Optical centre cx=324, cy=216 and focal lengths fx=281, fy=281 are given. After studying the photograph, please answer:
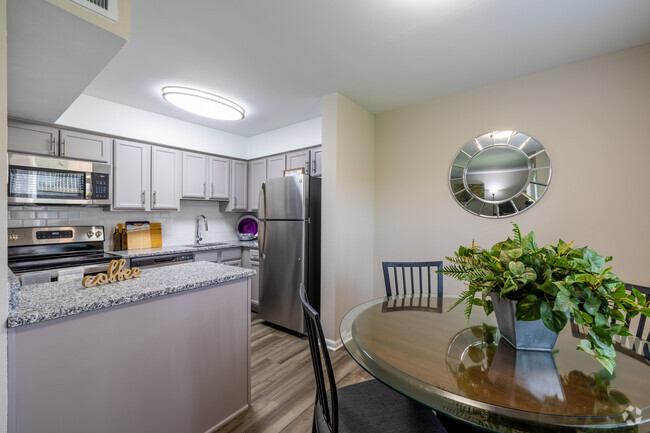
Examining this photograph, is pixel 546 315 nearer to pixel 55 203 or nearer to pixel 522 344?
pixel 522 344

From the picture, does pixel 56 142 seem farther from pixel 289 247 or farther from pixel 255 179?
pixel 289 247

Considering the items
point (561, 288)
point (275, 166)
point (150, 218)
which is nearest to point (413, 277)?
point (561, 288)

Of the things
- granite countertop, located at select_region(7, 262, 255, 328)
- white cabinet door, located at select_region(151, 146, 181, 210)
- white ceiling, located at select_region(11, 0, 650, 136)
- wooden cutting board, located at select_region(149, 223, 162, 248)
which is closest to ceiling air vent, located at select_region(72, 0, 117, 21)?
white ceiling, located at select_region(11, 0, 650, 136)

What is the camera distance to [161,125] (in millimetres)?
3508

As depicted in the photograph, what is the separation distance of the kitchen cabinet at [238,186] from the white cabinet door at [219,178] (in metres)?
0.07

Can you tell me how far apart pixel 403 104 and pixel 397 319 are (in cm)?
248

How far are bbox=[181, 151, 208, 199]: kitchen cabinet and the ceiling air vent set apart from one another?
8.56ft

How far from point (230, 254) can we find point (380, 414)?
3081 mm

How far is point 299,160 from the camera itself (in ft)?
12.2

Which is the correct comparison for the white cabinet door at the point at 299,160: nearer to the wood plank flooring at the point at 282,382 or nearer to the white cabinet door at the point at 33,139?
the wood plank flooring at the point at 282,382

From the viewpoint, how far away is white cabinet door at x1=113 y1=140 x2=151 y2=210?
3076 mm

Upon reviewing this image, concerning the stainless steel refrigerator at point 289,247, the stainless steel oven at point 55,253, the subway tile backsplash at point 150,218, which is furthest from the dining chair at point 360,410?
the subway tile backsplash at point 150,218

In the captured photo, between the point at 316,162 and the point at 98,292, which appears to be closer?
the point at 98,292

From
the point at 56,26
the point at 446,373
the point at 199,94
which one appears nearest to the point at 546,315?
the point at 446,373
